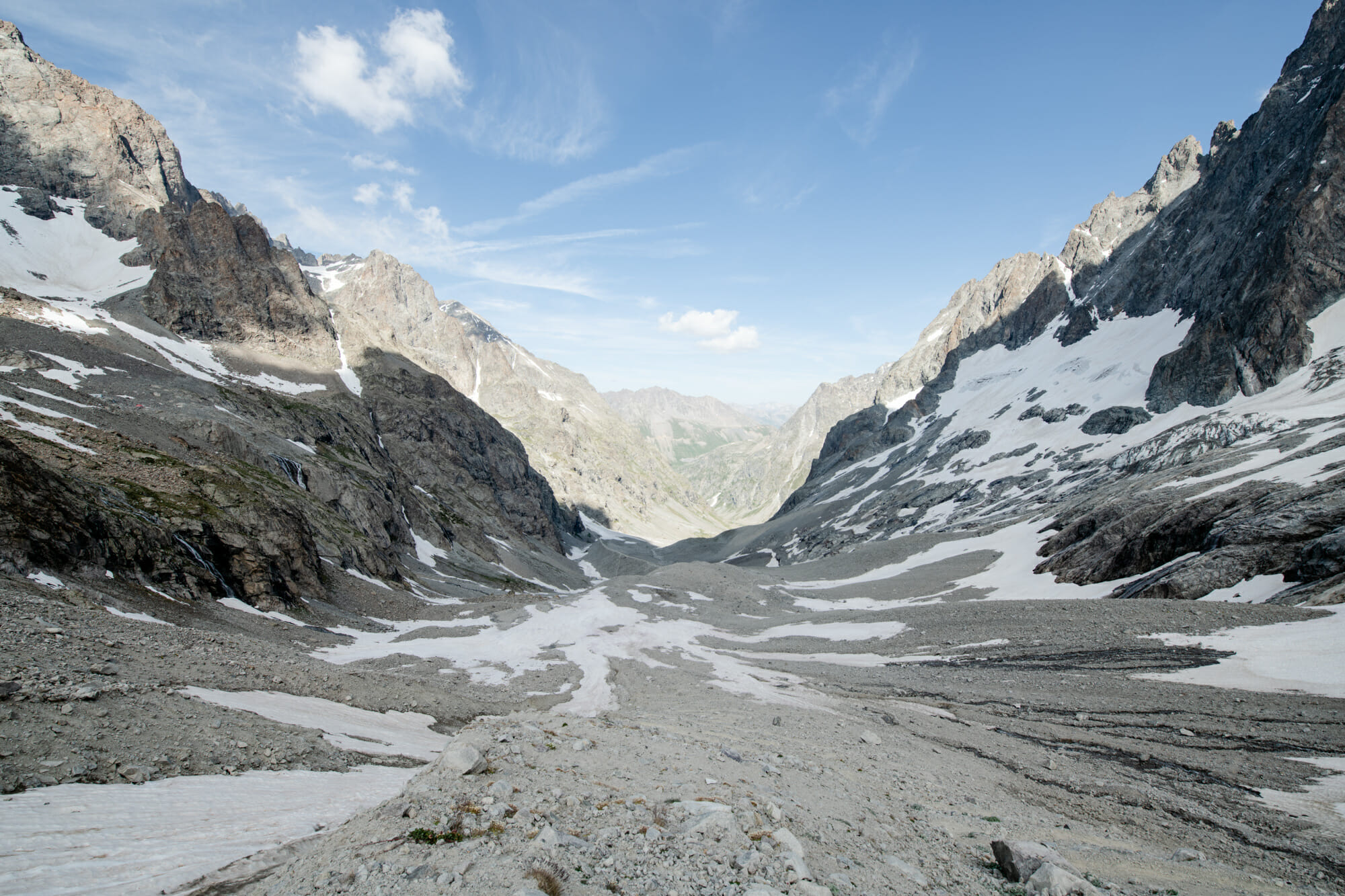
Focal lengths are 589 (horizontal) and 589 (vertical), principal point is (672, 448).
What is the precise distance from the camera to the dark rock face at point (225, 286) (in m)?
96.4

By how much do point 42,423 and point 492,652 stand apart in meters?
30.7

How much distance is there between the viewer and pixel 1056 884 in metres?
7.25

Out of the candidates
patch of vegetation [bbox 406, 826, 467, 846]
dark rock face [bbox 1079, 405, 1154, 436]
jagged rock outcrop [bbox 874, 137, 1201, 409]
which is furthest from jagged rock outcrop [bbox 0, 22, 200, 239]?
jagged rock outcrop [bbox 874, 137, 1201, 409]

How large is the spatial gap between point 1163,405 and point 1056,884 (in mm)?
116067

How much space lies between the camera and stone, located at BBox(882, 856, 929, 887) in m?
8.13

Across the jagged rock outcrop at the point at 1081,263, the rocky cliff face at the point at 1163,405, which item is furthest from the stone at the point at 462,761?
the jagged rock outcrop at the point at 1081,263

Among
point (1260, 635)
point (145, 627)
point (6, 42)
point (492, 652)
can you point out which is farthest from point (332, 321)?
point (1260, 635)

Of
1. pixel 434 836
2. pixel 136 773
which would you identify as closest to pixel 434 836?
pixel 434 836

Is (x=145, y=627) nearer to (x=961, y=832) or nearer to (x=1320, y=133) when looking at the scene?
(x=961, y=832)

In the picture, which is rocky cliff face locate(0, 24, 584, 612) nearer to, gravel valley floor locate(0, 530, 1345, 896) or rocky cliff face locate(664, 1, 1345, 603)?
gravel valley floor locate(0, 530, 1345, 896)

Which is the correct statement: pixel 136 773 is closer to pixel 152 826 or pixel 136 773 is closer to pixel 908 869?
pixel 152 826

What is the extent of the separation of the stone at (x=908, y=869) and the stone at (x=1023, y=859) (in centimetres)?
115

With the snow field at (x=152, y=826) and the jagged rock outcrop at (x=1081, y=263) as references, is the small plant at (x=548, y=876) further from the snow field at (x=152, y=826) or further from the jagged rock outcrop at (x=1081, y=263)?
the jagged rock outcrop at (x=1081, y=263)

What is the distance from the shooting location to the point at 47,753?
904 cm
